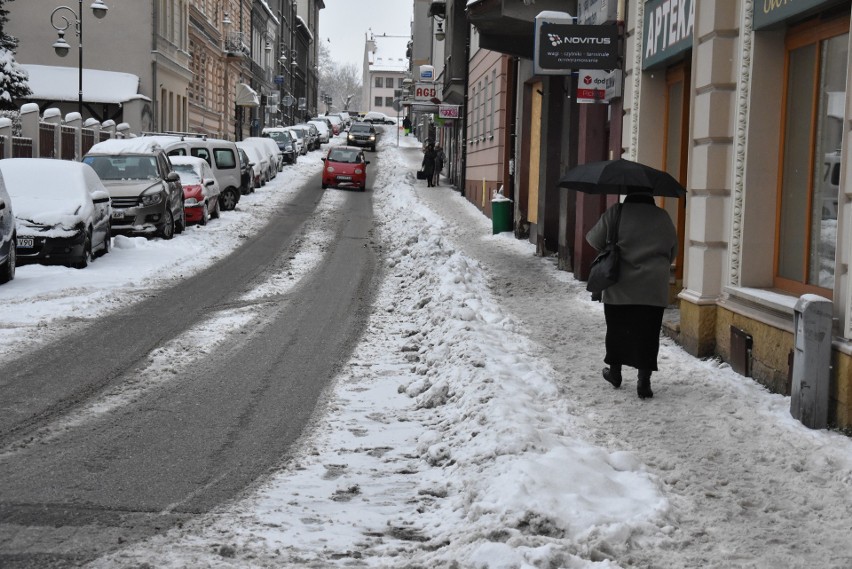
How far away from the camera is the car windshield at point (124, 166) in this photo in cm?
2275

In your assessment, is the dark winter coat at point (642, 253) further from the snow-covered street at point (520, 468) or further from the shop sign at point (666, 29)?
the shop sign at point (666, 29)

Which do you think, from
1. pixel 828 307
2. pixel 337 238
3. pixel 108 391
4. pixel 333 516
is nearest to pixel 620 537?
pixel 333 516

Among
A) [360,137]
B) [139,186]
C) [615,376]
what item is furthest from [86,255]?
[360,137]

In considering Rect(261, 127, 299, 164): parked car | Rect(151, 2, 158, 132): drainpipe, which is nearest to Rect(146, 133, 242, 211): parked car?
Rect(151, 2, 158, 132): drainpipe

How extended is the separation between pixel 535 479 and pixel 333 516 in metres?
1.05

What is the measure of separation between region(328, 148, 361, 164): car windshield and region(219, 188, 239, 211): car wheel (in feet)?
35.9

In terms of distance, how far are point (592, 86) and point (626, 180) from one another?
7116 mm

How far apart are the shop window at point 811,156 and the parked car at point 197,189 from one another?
17.6 metres

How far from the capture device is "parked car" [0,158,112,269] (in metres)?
16.9

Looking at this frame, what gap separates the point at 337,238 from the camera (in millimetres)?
24938

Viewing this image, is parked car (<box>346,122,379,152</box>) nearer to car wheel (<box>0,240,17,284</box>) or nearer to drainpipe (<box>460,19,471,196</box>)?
drainpipe (<box>460,19,471,196</box>)

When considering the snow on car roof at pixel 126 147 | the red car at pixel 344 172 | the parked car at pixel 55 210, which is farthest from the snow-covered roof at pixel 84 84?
the parked car at pixel 55 210

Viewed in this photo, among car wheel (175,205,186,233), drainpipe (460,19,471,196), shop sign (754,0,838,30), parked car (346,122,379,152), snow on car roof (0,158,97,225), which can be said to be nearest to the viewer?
shop sign (754,0,838,30)

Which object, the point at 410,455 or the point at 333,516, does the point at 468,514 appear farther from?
the point at 410,455
